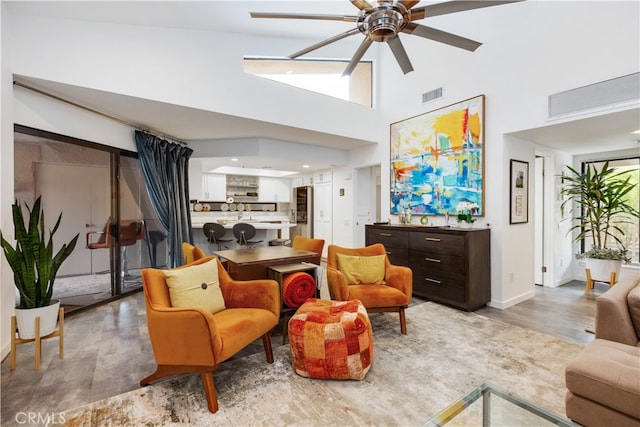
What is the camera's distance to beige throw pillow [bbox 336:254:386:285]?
3.21 m

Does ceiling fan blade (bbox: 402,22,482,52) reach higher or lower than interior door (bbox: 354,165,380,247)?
higher

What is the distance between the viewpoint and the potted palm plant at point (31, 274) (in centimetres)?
235

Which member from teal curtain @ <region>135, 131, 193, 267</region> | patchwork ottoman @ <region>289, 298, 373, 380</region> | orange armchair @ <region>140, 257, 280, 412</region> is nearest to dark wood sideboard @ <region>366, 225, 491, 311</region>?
patchwork ottoman @ <region>289, 298, 373, 380</region>

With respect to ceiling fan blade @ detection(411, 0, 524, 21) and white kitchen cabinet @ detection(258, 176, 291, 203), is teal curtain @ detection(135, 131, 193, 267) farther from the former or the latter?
ceiling fan blade @ detection(411, 0, 524, 21)

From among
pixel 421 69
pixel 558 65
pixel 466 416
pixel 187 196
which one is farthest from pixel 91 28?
pixel 558 65

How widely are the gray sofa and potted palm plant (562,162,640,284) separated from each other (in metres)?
2.66

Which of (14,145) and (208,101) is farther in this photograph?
(208,101)

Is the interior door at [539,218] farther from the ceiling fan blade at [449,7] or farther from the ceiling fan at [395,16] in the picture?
the ceiling fan blade at [449,7]

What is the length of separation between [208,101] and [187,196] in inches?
81.0

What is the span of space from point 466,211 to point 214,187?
5.94 metres

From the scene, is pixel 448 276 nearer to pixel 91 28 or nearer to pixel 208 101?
pixel 208 101

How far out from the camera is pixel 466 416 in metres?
1.77

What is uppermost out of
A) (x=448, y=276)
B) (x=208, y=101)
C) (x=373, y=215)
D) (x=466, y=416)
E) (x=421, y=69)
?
(x=421, y=69)

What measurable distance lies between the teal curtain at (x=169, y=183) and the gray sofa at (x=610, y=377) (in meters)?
4.80
